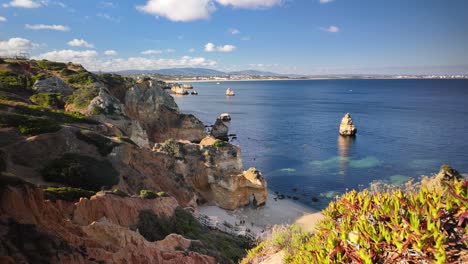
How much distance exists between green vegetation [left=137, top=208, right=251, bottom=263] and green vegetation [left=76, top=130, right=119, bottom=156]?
6.50 meters

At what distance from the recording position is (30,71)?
49.4 meters

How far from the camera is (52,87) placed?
43.8 m

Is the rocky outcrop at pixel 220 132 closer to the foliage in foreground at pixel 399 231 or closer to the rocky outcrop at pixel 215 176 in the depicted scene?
the rocky outcrop at pixel 215 176

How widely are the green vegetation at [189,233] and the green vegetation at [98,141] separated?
650cm

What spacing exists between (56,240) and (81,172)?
10154mm

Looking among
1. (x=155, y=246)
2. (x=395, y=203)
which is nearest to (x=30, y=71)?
(x=155, y=246)

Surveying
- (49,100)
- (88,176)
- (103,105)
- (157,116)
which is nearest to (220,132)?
(157,116)

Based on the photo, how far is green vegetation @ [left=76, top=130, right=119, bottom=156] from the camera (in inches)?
853

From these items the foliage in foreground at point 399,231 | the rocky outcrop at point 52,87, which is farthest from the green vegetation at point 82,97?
the foliage in foreground at point 399,231

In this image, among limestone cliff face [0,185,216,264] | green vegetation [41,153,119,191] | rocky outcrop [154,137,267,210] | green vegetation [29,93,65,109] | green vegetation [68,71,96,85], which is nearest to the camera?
limestone cliff face [0,185,216,264]

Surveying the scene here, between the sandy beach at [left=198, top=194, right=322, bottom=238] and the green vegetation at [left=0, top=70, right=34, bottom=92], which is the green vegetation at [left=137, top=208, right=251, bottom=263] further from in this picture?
the green vegetation at [left=0, top=70, right=34, bottom=92]

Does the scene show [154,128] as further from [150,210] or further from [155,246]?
[155,246]

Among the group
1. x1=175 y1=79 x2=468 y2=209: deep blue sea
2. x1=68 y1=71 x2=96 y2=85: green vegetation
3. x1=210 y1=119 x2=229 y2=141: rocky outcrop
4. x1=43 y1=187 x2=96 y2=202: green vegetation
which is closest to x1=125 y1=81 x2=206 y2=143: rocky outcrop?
x1=210 y1=119 x2=229 y2=141: rocky outcrop

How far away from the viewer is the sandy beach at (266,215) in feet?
109
